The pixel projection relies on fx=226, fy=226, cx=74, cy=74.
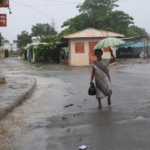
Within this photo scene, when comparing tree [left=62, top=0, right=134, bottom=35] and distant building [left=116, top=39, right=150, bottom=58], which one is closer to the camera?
distant building [left=116, top=39, right=150, bottom=58]

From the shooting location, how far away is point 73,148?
3.52 meters

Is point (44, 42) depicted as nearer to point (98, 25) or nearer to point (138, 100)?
point (98, 25)

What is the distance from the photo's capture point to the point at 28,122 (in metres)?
5.18

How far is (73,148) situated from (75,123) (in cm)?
134

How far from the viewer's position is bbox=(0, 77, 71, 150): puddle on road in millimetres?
3885

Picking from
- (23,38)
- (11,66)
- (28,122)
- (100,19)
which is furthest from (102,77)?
(23,38)

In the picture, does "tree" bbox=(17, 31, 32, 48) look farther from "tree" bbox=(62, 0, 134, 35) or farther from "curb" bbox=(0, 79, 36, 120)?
"curb" bbox=(0, 79, 36, 120)

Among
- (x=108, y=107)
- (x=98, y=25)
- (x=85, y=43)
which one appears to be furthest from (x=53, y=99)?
(x=98, y=25)

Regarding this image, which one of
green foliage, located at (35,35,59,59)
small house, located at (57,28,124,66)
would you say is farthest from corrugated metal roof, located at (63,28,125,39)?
green foliage, located at (35,35,59,59)

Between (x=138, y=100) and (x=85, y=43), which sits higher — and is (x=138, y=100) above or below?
below

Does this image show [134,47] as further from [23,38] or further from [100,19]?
[23,38]

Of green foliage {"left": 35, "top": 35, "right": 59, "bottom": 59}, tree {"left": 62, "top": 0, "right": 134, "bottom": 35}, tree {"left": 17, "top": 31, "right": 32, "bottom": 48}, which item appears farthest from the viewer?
tree {"left": 17, "top": 31, "right": 32, "bottom": 48}

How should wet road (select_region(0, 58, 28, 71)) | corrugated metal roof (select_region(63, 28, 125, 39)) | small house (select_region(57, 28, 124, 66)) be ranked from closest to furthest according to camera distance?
1. corrugated metal roof (select_region(63, 28, 125, 39))
2. wet road (select_region(0, 58, 28, 71))
3. small house (select_region(57, 28, 124, 66))

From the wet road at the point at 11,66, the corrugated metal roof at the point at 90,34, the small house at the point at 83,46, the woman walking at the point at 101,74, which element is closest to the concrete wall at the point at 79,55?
the small house at the point at 83,46
